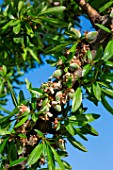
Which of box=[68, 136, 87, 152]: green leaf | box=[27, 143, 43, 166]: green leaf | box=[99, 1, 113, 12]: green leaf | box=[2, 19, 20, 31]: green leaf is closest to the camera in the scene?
box=[27, 143, 43, 166]: green leaf

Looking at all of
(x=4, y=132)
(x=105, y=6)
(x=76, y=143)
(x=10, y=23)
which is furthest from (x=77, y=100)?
(x=10, y=23)

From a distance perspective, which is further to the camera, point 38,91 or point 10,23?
point 10,23

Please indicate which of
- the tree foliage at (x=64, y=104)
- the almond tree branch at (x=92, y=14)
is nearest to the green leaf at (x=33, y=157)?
the tree foliage at (x=64, y=104)

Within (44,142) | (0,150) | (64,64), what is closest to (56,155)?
(44,142)

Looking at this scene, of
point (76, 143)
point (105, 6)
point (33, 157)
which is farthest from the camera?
point (105, 6)

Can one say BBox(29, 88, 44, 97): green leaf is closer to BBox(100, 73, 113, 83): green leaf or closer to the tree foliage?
the tree foliage

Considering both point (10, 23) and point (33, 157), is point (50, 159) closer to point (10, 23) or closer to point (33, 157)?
point (33, 157)

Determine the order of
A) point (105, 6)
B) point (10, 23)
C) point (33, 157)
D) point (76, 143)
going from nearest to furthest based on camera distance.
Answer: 1. point (33, 157)
2. point (76, 143)
3. point (105, 6)
4. point (10, 23)

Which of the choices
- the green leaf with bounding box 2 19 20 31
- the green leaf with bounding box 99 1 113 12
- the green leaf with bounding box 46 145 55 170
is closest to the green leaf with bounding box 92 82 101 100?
the green leaf with bounding box 46 145 55 170

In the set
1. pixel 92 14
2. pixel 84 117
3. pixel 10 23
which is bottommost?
pixel 84 117

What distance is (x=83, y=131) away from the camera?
1.34 metres

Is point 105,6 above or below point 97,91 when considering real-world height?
above

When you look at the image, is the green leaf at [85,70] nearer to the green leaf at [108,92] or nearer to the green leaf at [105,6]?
the green leaf at [108,92]

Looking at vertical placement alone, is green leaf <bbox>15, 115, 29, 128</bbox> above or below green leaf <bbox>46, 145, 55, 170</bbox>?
above
